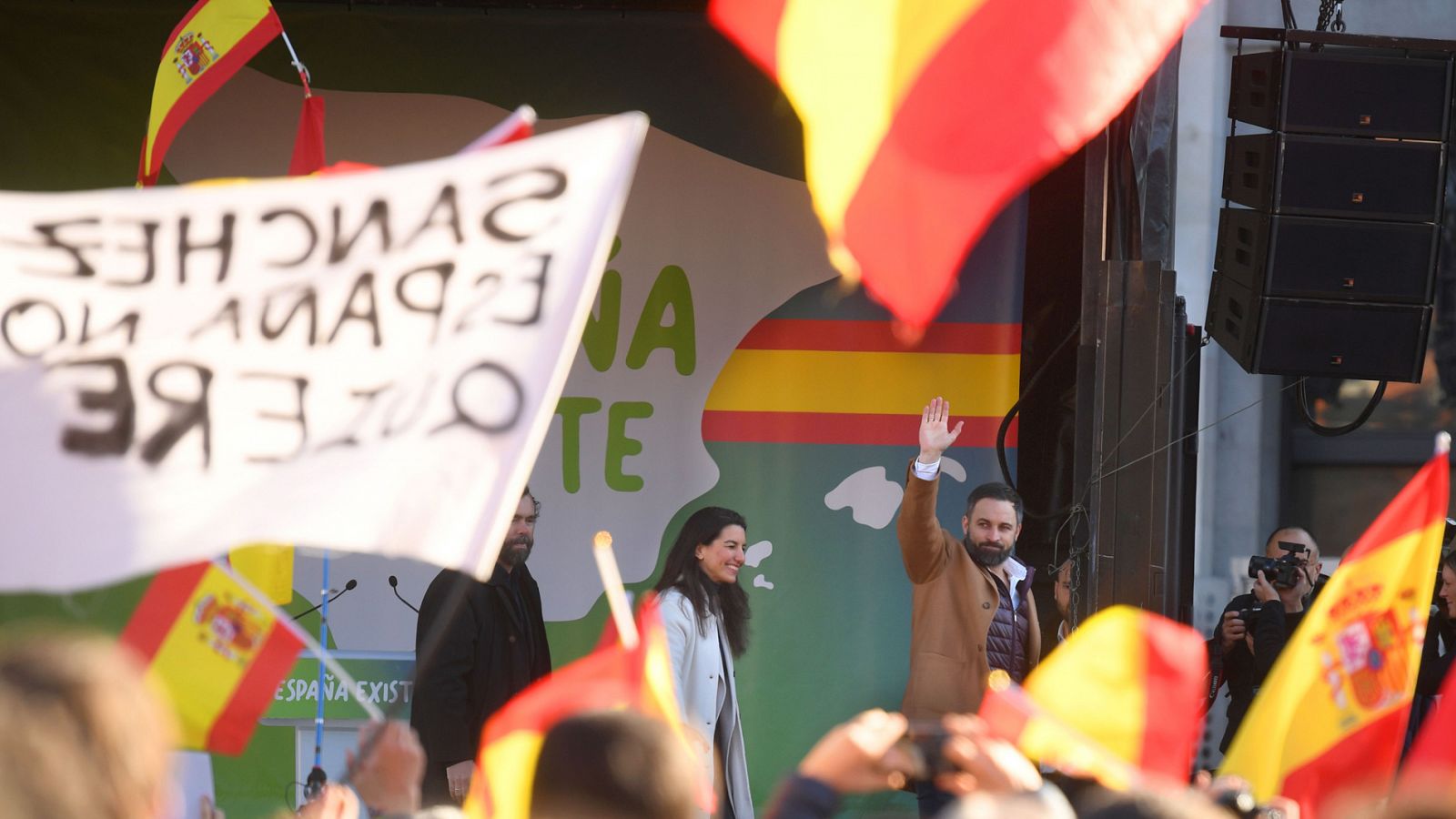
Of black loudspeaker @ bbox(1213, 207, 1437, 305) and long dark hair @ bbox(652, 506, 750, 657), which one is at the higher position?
black loudspeaker @ bbox(1213, 207, 1437, 305)

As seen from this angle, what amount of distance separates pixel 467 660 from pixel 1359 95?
343 centimetres

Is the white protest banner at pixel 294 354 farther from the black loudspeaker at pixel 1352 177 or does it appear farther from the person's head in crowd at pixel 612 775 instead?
the black loudspeaker at pixel 1352 177

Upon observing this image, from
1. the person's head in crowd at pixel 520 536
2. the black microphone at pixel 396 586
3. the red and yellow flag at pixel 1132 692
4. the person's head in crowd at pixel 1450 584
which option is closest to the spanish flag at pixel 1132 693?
the red and yellow flag at pixel 1132 692

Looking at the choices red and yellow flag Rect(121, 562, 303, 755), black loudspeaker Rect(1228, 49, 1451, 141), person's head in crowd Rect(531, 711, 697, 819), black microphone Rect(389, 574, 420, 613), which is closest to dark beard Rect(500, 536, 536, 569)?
black microphone Rect(389, 574, 420, 613)

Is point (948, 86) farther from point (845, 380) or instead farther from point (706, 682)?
point (845, 380)

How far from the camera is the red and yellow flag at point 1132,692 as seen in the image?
300 cm

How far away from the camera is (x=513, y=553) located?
5.64m

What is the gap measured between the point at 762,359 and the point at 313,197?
13.0 feet

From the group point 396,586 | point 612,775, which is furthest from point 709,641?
point 612,775

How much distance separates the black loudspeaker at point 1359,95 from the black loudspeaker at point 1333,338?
562mm

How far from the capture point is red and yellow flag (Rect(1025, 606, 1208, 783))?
2998 millimetres

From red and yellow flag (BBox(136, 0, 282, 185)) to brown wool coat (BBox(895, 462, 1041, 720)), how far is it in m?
2.69

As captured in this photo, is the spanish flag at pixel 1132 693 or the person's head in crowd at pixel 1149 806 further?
the spanish flag at pixel 1132 693

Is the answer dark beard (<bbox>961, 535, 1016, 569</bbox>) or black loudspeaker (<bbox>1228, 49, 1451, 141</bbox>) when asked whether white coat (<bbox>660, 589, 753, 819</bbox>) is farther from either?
black loudspeaker (<bbox>1228, 49, 1451, 141</bbox>)
